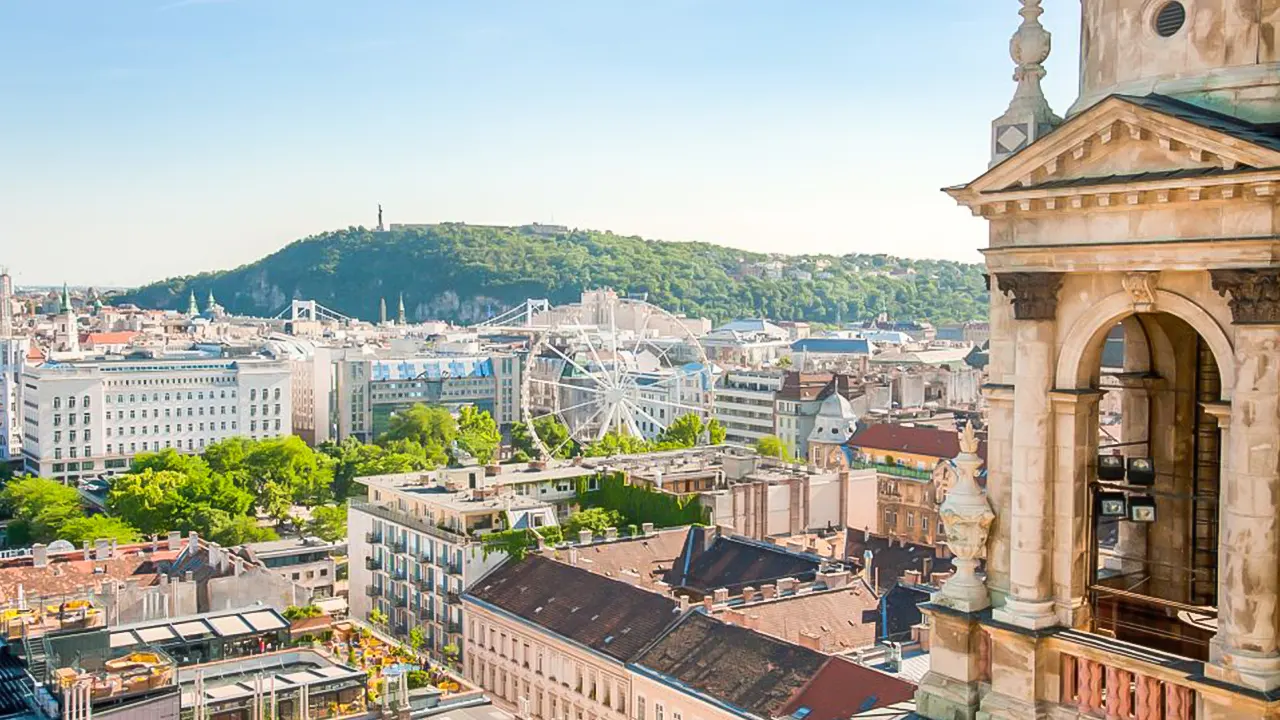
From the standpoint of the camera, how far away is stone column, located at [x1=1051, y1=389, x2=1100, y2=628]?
13.6 m

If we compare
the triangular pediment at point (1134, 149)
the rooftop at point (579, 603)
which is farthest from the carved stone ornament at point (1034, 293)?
the rooftop at point (579, 603)

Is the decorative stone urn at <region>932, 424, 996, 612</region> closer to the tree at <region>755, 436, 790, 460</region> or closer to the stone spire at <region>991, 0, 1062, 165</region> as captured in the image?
the stone spire at <region>991, 0, 1062, 165</region>

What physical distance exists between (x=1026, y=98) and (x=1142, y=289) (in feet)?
8.78

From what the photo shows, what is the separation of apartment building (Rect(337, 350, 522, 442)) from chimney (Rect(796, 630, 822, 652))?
125237 mm

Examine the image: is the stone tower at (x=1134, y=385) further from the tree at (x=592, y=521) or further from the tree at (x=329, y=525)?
the tree at (x=329, y=525)

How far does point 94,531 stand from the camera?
9481cm

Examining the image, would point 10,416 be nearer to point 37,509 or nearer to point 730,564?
point 37,509

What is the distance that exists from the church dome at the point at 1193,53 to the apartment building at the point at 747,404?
433 ft

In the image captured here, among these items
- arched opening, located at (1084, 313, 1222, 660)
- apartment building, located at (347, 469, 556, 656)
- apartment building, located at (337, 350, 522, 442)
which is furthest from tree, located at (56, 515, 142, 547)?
arched opening, located at (1084, 313, 1222, 660)

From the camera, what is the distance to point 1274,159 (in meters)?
11.7

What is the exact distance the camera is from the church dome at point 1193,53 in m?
12.7

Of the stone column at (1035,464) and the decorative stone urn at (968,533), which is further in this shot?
the decorative stone urn at (968,533)

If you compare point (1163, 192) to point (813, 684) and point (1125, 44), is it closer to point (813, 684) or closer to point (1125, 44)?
point (1125, 44)

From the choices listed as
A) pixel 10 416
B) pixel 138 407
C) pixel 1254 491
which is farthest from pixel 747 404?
pixel 1254 491
